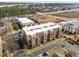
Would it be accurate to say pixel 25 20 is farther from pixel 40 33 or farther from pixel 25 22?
pixel 40 33

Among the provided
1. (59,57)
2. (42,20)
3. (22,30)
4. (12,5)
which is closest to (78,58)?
(59,57)

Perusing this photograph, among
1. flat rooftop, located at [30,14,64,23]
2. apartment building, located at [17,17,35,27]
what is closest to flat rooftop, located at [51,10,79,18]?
flat rooftop, located at [30,14,64,23]

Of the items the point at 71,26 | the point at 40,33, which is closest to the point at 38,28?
the point at 40,33

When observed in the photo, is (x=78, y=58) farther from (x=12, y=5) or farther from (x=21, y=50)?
(x=12, y=5)

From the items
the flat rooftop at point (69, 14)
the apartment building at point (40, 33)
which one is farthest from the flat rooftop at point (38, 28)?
the flat rooftop at point (69, 14)

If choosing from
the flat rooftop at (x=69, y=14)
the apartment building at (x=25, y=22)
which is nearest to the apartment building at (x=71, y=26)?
the flat rooftop at (x=69, y=14)

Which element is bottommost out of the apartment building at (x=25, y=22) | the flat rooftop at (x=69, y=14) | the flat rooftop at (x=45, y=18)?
the apartment building at (x=25, y=22)

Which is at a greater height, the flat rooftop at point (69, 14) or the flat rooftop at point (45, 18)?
the flat rooftop at point (69, 14)

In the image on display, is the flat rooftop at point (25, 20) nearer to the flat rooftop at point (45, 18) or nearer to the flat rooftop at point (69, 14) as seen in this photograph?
the flat rooftop at point (45, 18)

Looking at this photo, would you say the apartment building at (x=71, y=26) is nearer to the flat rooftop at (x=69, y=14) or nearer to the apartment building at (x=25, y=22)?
the flat rooftop at (x=69, y=14)
